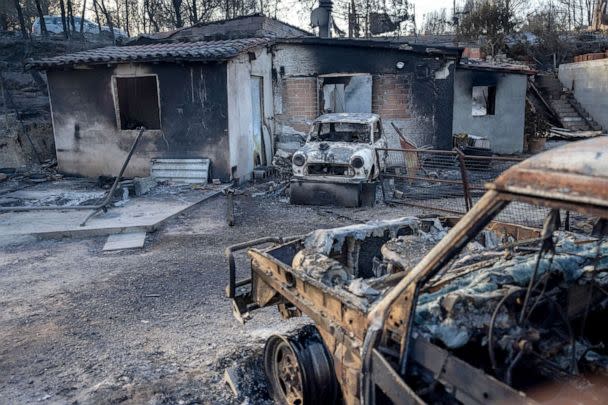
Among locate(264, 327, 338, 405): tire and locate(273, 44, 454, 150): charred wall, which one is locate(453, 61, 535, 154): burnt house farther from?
locate(264, 327, 338, 405): tire

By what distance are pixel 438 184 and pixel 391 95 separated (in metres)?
3.62

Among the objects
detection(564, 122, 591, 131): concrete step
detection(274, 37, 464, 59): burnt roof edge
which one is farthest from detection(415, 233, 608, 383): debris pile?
detection(564, 122, 591, 131): concrete step

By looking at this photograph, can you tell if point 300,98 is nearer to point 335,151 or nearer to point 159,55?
point 159,55

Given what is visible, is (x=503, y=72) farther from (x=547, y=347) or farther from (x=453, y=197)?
(x=547, y=347)

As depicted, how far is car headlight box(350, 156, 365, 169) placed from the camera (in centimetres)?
943

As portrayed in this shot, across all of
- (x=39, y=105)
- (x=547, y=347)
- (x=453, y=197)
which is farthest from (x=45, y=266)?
(x=39, y=105)

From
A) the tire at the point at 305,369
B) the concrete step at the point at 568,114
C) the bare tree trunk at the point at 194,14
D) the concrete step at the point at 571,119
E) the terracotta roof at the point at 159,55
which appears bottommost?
the tire at the point at 305,369

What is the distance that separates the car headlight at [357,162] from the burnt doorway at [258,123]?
4.77 m

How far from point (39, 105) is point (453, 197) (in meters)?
15.4

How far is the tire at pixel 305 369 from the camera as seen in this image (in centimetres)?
309

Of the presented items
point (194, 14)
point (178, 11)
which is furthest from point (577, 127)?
point (178, 11)

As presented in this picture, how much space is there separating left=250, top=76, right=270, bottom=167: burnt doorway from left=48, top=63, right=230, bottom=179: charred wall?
160 centimetres

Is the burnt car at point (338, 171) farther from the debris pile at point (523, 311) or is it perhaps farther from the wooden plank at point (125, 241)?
the debris pile at point (523, 311)

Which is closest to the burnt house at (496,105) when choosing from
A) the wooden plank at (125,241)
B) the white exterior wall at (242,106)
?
the white exterior wall at (242,106)
